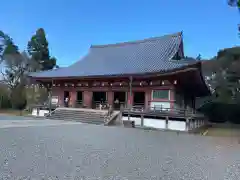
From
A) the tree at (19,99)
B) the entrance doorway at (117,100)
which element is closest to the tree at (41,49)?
the tree at (19,99)

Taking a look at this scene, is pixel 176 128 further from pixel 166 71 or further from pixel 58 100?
pixel 58 100

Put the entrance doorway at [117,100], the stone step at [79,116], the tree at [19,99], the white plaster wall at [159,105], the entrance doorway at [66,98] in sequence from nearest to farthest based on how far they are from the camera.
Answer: the stone step at [79,116] → the white plaster wall at [159,105] → the entrance doorway at [117,100] → the entrance doorway at [66,98] → the tree at [19,99]

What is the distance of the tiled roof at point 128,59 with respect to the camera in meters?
17.1

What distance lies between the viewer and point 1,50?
39.4 meters

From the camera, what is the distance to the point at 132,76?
15.7m

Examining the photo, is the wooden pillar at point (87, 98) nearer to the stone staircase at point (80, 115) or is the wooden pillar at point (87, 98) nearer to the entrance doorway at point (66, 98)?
the entrance doorway at point (66, 98)

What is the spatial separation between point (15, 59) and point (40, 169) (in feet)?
105

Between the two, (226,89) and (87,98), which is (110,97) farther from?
(226,89)

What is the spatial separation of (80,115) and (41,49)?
2669 centimetres

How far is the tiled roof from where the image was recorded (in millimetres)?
17078

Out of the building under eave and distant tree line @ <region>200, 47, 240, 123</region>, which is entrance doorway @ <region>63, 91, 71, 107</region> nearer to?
the building under eave

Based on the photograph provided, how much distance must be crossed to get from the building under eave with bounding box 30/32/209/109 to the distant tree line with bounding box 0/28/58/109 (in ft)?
22.1

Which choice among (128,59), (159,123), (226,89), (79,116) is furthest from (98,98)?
(226,89)

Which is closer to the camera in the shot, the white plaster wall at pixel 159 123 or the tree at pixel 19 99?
the white plaster wall at pixel 159 123
